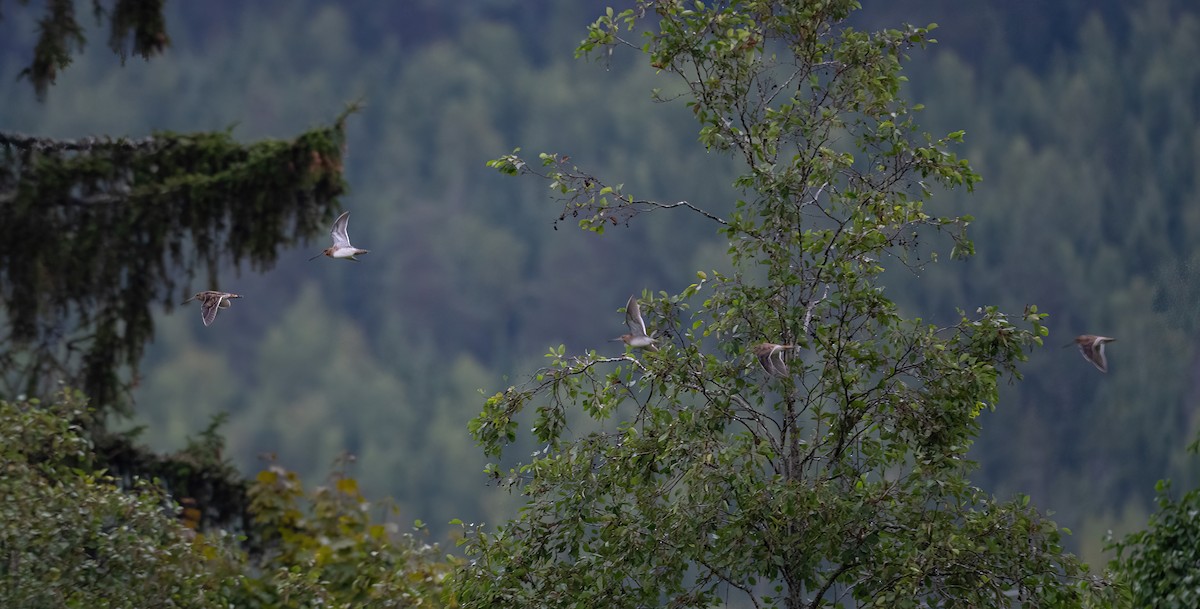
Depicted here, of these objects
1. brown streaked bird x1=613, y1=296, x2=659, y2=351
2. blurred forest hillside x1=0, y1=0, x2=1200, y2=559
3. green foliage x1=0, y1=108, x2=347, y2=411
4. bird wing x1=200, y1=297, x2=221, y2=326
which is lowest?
brown streaked bird x1=613, y1=296, x2=659, y2=351

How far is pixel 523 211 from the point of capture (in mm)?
54375

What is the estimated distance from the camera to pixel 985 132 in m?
49.1

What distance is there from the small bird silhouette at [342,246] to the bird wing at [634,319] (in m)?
1.02

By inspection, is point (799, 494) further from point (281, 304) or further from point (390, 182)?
point (390, 182)

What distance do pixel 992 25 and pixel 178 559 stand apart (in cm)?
4552

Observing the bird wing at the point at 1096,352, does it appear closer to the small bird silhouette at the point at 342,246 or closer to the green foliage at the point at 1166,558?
the green foliage at the point at 1166,558

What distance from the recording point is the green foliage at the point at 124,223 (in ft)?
33.2

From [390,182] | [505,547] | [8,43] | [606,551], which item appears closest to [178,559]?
[505,547]

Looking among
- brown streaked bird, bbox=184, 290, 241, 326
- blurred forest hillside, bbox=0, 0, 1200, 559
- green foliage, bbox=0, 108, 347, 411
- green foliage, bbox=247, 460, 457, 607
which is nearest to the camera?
brown streaked bird, bbox=184, 290, 241, 326

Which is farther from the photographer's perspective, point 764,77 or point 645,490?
point 764,77

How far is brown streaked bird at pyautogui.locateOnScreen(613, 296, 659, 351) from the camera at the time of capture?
5374mm

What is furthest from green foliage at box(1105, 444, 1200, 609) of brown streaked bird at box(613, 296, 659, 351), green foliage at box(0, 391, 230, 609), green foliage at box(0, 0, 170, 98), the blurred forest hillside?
the blurred forest hillside

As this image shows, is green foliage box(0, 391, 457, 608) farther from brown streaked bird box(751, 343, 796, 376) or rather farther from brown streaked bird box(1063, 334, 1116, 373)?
brown streaked bird box(1063, 334, 1116, 373)

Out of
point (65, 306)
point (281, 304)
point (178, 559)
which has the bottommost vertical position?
point (178, 559)
